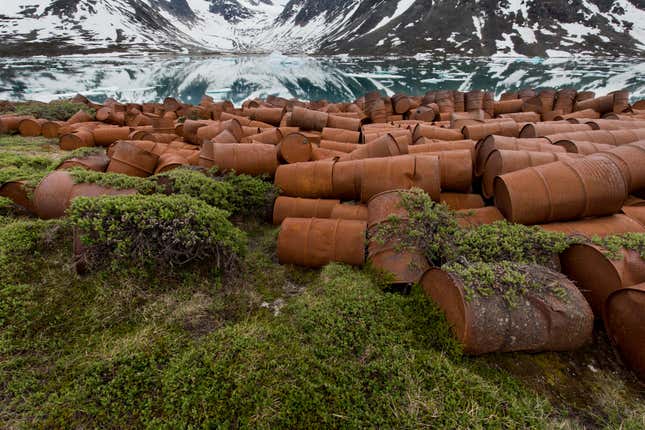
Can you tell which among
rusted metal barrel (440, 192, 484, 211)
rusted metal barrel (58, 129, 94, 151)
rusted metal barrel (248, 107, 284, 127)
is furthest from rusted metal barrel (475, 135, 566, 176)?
rusted metal barrel (58, 129, 94, 151)

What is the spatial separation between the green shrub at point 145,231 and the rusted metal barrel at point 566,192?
324cm

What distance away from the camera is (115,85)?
26078 mm

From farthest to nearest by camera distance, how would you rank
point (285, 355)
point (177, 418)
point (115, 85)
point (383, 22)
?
point (383, 22) < point (115, 85) < point (285, 355) < point (177, 418)

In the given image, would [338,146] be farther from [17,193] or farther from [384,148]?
[17,193]

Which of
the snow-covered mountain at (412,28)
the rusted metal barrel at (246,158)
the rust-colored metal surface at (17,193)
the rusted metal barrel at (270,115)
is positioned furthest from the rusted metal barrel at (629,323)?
the snow-covered mountain at (412,28)

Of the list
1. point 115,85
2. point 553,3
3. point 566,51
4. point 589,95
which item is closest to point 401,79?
point 589,95

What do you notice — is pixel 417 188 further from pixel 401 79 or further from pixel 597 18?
pixel 597 18

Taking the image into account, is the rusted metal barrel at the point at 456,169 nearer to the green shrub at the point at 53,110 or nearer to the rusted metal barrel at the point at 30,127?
the rusted metal barrel at the point at 30,127

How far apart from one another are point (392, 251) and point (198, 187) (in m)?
2.70

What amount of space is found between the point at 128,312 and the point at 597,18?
323 feet

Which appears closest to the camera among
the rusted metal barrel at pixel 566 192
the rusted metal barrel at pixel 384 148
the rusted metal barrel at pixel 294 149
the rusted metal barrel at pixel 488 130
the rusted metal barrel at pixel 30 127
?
the rusted metal barrel at pixel 566 192

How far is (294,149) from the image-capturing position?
17.3 feet

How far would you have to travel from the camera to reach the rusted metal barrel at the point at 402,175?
3.97 metres

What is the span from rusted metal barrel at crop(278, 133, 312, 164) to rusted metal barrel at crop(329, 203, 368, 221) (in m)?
1.52
